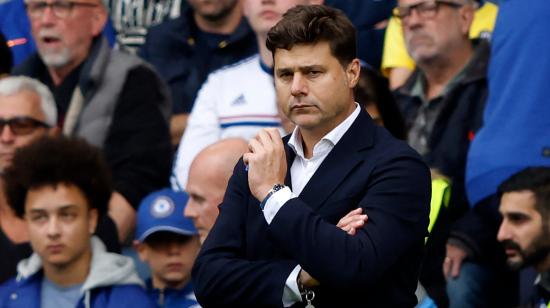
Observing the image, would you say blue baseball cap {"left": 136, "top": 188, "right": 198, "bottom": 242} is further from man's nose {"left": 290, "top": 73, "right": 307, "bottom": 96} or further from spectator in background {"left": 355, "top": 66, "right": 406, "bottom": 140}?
man's nose {"left": 290, "top": 73, "right": 307, "bottom": 96}

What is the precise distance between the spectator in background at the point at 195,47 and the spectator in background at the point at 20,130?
0.92 metres

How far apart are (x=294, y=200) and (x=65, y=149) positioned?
9.06ft

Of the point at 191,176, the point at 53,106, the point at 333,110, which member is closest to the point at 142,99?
the point at 53,106

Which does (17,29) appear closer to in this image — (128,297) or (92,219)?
(92,219)

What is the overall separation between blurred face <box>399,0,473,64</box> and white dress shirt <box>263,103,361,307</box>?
2938 mm

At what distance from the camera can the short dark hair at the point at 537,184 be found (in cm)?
660

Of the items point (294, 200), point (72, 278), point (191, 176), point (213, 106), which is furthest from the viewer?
point (213, 106)

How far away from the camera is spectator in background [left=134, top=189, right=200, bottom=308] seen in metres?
7.05

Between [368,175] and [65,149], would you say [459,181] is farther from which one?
[368,175]

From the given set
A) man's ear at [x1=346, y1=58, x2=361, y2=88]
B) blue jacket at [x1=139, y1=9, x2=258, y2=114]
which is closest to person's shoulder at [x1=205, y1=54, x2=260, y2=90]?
blue jacket at [x1=139, y1=9, x2=258, y2=114]

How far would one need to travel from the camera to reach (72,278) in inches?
259

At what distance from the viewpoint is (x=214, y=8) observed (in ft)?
27.9

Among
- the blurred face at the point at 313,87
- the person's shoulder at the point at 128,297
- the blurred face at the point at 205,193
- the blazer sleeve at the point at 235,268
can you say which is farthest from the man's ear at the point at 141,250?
the blurred face at the point at 313,87

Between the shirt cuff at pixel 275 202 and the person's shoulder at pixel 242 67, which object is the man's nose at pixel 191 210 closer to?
the person's shoulder at pixel 242 67
